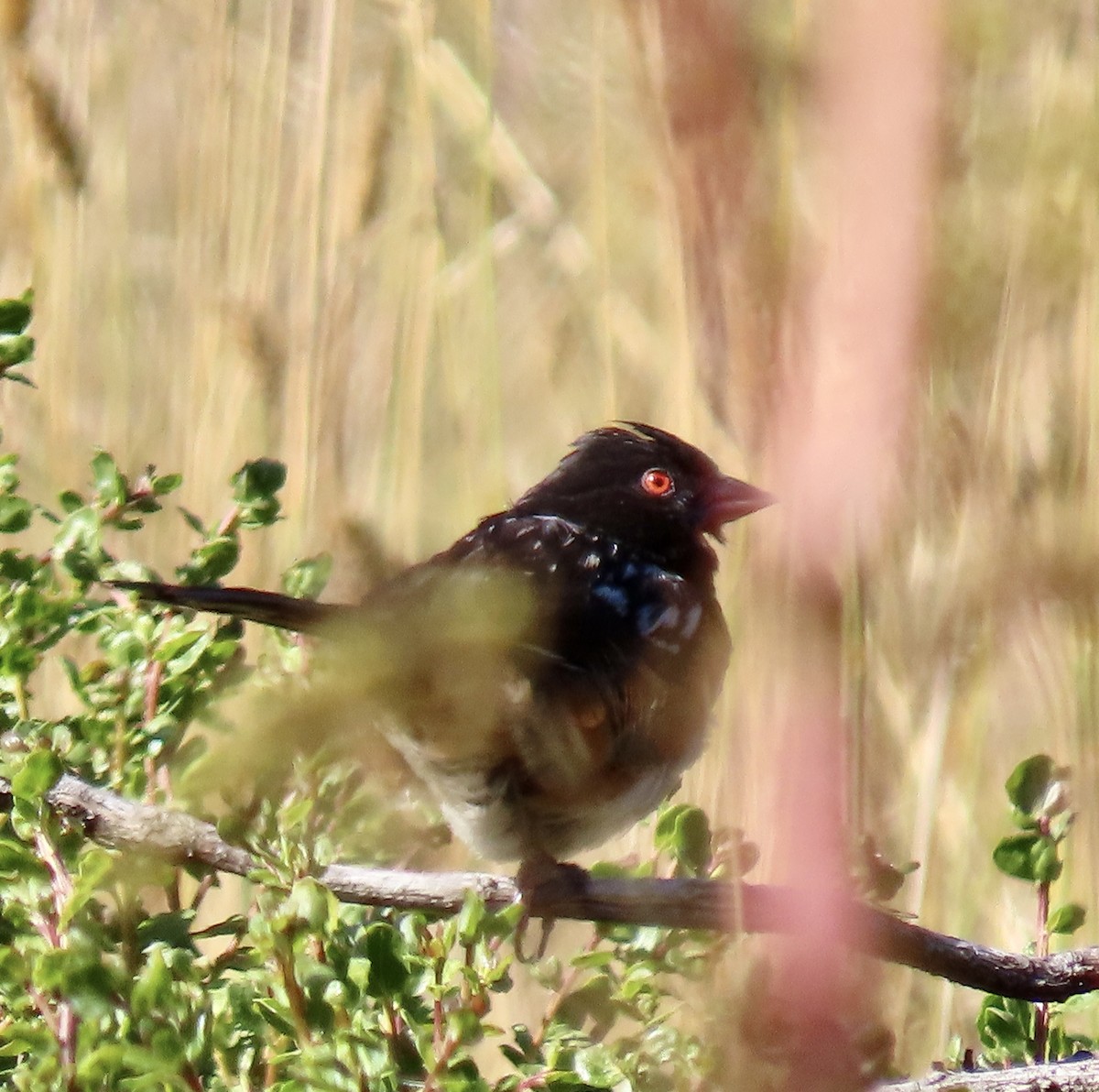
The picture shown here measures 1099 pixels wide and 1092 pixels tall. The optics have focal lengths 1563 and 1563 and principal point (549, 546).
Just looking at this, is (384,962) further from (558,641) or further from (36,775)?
(558,641)

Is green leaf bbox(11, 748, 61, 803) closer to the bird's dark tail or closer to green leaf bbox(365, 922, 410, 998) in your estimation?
the bird's dark tail

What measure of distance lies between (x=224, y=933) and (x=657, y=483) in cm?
144

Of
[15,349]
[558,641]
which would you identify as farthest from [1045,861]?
[15,349]

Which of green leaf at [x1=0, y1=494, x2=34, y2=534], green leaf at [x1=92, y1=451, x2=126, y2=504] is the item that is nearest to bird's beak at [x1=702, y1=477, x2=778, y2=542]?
green leaf at [x1=92, y1=451, x2=126, y2=504]

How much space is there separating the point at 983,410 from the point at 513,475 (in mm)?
2467

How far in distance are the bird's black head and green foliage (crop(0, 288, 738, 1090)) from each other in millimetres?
964

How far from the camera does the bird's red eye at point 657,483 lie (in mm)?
2791

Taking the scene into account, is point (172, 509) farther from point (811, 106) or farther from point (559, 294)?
point (811, 106)

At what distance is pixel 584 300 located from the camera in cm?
→ 262

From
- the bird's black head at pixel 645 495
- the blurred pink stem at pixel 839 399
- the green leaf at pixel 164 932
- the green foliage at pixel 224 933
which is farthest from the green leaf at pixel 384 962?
the bird's black head at pixel 645 495

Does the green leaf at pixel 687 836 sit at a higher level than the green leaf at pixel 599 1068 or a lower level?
higher

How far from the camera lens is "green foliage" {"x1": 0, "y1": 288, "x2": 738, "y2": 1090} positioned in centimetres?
117

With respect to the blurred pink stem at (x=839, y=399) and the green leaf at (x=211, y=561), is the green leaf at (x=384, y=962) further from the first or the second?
the blurred pink stem at (x=839, y=399)

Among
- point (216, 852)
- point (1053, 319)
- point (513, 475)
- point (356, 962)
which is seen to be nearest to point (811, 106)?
point (1053, 319)
